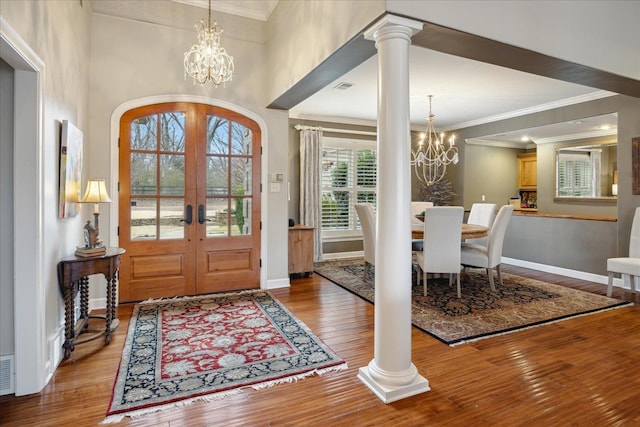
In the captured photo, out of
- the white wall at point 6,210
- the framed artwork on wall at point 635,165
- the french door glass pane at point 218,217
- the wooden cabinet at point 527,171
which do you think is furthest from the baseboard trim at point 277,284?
the wooden cabinet at point 527,171

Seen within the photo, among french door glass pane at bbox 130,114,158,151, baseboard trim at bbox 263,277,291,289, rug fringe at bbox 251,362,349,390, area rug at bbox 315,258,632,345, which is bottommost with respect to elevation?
rug fringe at bbox 251,362,349,390

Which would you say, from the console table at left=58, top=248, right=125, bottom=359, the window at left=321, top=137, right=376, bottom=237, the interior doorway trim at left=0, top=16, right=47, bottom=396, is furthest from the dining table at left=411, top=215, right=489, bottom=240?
the interior doorway trim at left=0, top=16, right=47, bottom=396

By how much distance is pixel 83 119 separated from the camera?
3535 millimetres

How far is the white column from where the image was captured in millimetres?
2227

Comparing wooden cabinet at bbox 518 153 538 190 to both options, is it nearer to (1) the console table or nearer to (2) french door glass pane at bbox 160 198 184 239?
(2) french door glass pane at bbox 160 198 184 239

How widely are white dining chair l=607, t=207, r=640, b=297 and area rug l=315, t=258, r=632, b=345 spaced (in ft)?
1.17

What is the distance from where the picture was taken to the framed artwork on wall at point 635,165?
15.2ft

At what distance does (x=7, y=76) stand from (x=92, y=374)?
6.66 feet

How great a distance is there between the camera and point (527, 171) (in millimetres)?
8070

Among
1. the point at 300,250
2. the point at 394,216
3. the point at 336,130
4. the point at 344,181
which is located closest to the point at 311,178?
the point at 344,181

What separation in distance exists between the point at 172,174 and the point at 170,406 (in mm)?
2791

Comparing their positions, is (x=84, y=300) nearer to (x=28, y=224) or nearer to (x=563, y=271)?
(x=28, y=224)

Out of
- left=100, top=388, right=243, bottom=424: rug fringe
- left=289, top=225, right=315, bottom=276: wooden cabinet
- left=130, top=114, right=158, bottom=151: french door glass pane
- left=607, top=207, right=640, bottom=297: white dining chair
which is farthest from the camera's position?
left=289, top=225, right=315, bottom=276: wooden cabinet

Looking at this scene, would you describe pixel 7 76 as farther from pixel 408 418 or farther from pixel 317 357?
pixel 408 418
